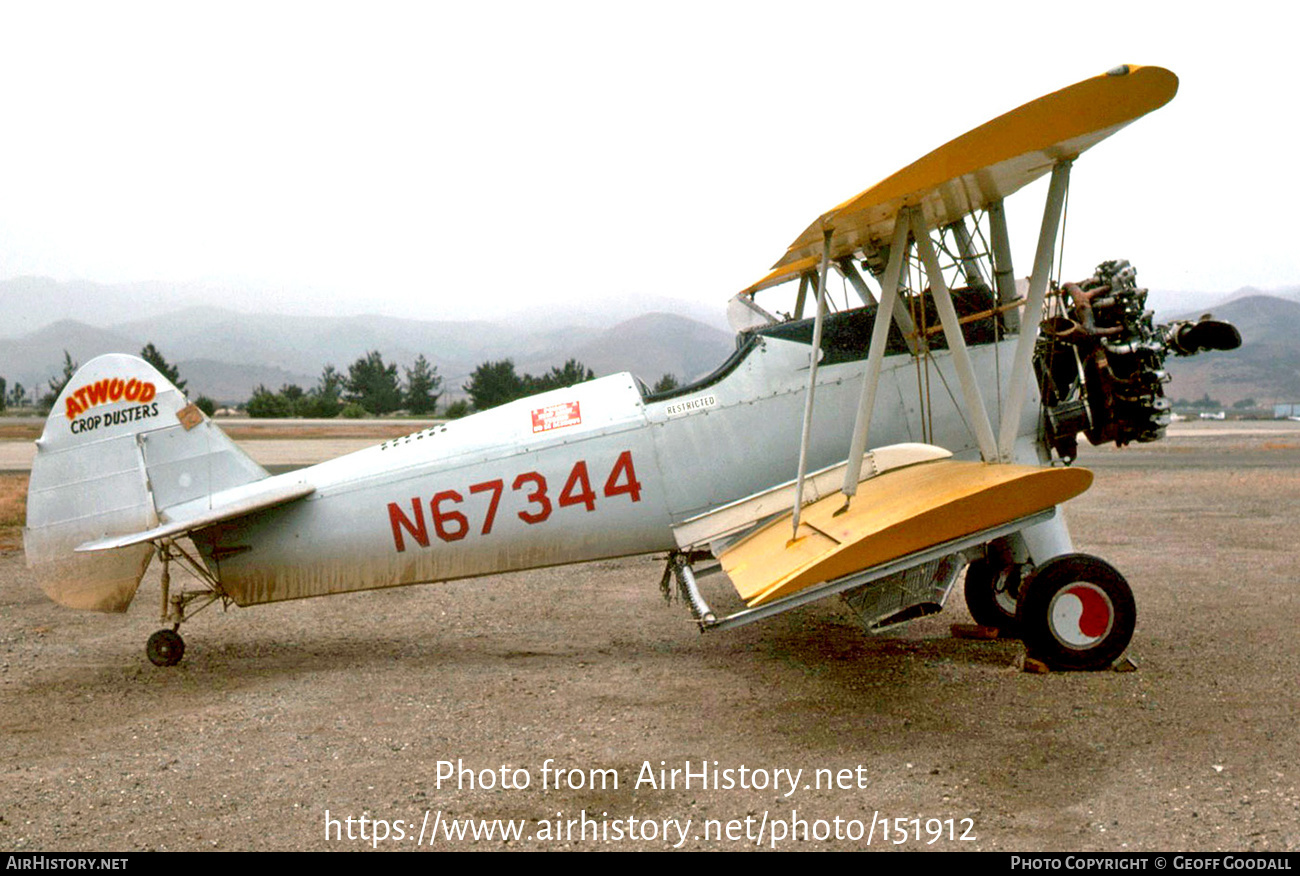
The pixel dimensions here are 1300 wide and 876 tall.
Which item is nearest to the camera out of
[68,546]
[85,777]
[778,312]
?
[85,777]

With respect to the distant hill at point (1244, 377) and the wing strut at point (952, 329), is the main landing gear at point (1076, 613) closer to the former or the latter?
the wing strut at point (952, 329)

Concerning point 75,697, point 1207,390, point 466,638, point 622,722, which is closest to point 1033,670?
point 622,722

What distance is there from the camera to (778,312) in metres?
7.93

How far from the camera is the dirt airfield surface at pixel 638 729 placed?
3.81m

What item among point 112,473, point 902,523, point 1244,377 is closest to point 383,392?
point 112,473

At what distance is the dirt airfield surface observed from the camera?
3809 mm

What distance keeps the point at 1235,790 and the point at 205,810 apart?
4.02 m

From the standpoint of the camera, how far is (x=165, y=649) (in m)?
6.57

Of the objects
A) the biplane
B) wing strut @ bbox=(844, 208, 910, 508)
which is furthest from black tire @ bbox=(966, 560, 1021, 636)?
wing strut @ bbox=(844, 208, 910, 508)

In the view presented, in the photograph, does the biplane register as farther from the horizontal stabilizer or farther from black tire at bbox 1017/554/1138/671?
black tire at bbox 1017/554/1138/671

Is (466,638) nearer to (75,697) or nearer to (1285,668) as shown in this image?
(75,697)

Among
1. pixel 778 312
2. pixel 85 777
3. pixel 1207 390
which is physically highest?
pixel 778 312

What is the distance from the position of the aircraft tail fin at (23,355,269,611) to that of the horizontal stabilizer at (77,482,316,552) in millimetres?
114
